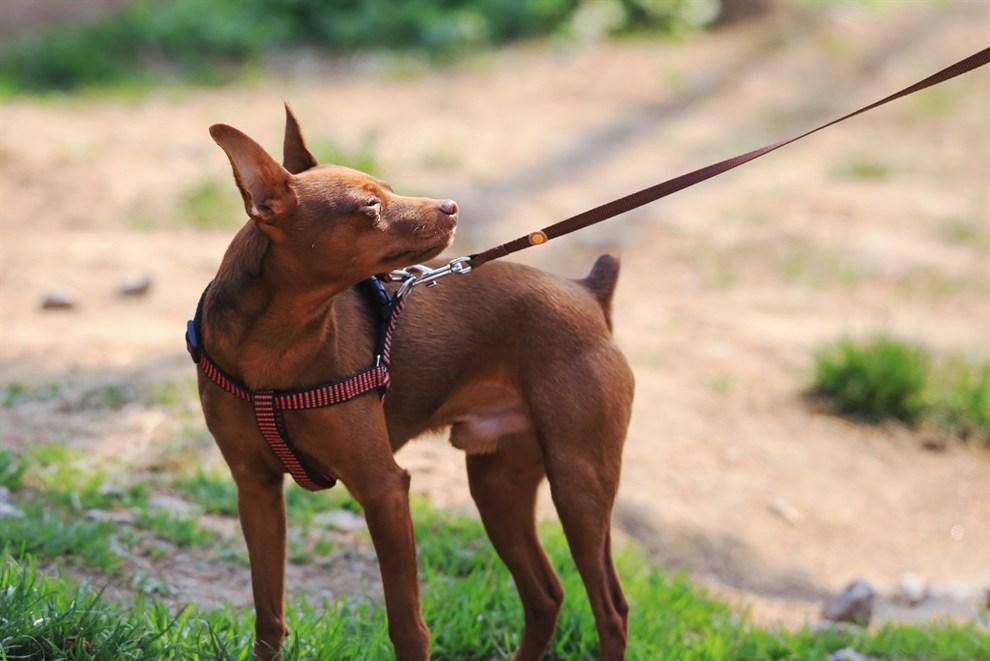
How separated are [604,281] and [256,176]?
1383mm

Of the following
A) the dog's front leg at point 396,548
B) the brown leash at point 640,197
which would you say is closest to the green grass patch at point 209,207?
the brown leash at point 640,197

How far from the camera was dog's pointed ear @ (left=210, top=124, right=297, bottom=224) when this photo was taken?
3.27 metres

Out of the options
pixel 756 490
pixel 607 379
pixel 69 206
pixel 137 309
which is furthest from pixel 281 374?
pixel 69 206

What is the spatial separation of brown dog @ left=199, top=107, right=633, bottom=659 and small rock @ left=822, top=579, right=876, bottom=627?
1.75 m

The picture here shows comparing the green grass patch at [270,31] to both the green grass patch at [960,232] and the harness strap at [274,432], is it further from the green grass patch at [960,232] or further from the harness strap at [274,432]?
the harness strap at [274,432]

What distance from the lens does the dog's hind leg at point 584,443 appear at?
12.9 feet

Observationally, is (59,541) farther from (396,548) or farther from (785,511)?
(785,511)

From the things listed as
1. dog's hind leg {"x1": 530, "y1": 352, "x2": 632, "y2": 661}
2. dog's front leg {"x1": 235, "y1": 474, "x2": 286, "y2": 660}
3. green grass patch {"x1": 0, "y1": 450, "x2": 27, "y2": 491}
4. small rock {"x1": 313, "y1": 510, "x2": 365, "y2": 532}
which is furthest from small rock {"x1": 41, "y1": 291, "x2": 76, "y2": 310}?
dog's hind leg {"x1": 530, "y1": 352, "x2": 632, "y2": 661}

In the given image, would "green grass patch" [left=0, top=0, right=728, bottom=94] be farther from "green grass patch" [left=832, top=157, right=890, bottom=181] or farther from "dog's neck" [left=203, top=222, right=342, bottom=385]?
"dog's neck" [left=203, top=222, right=342, bottom=385]

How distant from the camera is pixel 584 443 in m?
3.93

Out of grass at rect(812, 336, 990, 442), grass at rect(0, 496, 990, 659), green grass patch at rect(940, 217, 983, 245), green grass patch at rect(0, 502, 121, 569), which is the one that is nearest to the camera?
grass at rect(0, 496, 990, 659)

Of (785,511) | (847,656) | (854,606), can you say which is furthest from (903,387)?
(847,656)

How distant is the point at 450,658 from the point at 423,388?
3.41 feet

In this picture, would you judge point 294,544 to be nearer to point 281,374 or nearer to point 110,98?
point 281,374
